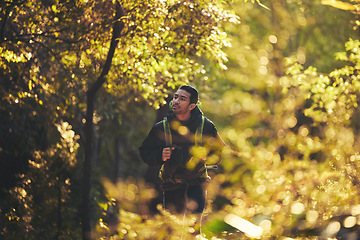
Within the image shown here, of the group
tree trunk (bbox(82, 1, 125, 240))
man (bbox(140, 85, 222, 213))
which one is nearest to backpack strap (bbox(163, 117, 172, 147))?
man (bbox(140, 85, 222, 213))

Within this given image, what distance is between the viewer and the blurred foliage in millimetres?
4301

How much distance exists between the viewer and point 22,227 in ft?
34.0

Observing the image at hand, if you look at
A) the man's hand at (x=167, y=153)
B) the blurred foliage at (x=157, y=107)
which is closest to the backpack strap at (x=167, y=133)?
the man's hand at (x=167, y=153)

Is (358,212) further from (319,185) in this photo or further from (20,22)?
(20,22)

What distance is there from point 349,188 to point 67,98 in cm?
701

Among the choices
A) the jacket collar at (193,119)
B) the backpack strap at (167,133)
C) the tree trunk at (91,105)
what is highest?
the tree trunk at (91,105)

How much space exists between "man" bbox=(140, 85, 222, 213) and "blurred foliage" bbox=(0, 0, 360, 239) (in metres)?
0.30

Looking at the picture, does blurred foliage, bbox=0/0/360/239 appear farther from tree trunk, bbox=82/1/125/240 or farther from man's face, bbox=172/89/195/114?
man's face, bbox=172/89/195/114

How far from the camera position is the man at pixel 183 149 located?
625 centimetres

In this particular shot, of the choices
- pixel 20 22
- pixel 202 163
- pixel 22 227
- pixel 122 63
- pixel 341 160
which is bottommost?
pixel 341 160

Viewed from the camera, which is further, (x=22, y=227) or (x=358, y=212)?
(x=22, y=227)

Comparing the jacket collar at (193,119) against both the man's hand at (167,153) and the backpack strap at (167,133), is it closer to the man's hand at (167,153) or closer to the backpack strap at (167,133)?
the backpack strap at (167,133)

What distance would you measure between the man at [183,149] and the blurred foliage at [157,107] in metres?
0.30

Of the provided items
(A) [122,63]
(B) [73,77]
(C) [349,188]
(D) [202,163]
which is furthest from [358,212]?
(B) [73,77]
